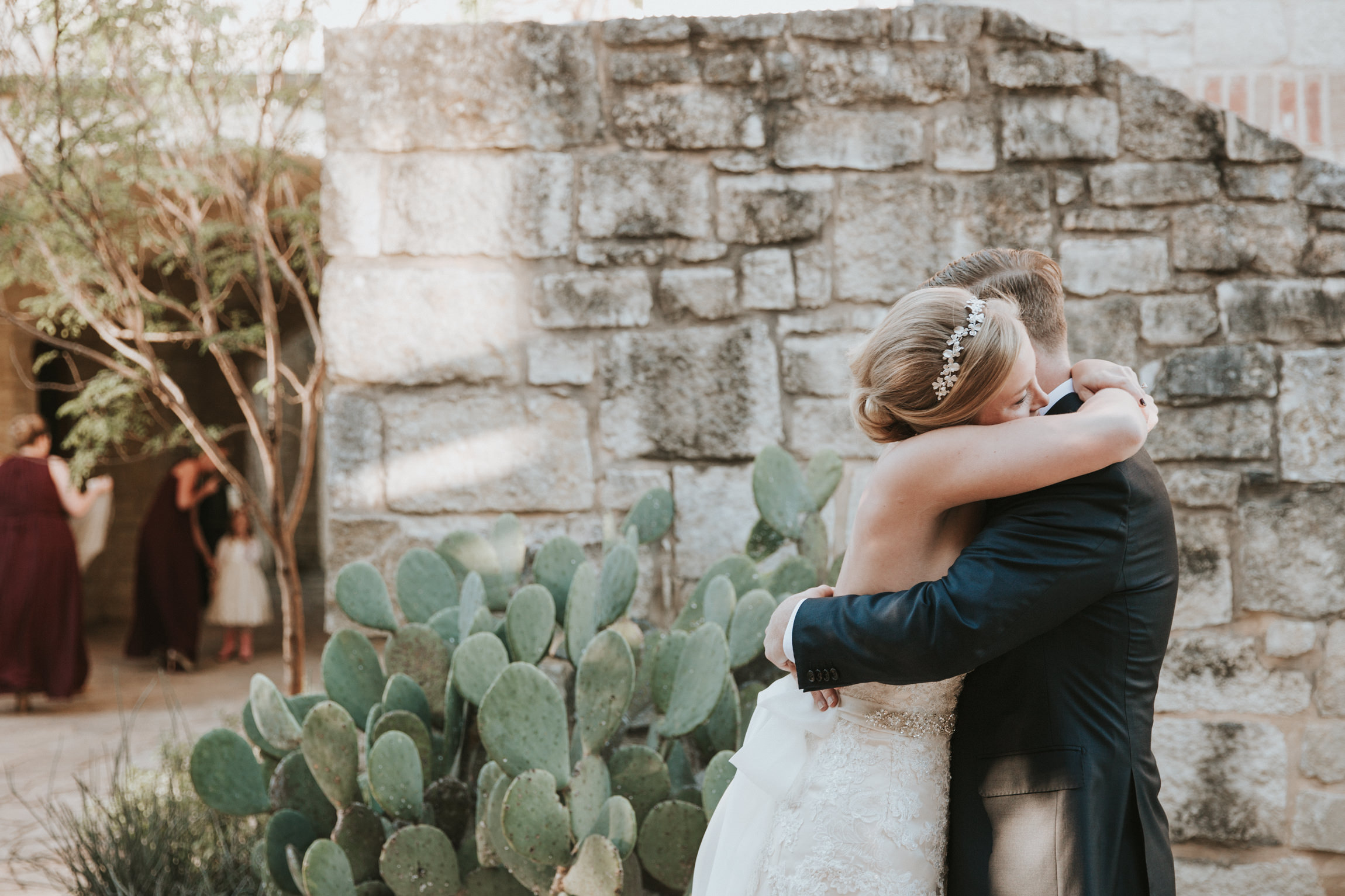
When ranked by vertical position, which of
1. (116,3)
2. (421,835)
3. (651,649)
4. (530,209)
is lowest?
(421,835)

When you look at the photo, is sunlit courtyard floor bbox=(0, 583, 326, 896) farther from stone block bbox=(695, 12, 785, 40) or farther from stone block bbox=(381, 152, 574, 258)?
stone block bbox=(695, 12, 785, 40)

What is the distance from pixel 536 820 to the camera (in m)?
1.71

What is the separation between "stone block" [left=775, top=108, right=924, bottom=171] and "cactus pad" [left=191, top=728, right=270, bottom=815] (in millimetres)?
1972

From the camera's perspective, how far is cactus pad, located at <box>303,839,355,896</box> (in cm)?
182

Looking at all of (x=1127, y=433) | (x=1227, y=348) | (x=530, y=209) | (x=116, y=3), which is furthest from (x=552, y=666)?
(x=116, y=3)

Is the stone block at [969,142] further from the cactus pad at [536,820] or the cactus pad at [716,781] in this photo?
Answer: the cactus pad at [536,820]

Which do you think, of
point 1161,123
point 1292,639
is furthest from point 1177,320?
point 1292,639

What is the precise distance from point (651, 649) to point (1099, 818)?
109 cm

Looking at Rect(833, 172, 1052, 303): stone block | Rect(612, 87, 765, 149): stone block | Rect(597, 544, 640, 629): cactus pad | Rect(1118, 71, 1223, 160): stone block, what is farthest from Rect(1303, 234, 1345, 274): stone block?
Rect(597, 544, 640, 629): cactus pad

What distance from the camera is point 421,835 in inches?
72.4

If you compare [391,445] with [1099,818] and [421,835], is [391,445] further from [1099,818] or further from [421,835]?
[1099,818]

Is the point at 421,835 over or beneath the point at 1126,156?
beneath

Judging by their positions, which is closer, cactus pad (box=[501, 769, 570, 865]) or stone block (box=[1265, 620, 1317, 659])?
cactus pad (box=[501, 769, 570, 865])

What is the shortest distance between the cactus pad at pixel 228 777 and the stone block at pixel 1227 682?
2.23 m
